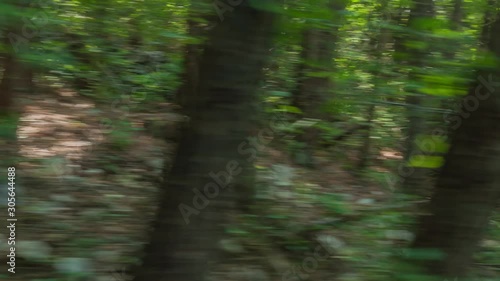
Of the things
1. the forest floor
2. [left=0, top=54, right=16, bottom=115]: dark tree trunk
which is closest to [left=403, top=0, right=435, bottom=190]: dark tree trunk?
the forest floor

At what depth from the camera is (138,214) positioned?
5.44m

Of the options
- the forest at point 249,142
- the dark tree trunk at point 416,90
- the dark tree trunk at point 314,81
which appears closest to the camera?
the forest at point 249,142

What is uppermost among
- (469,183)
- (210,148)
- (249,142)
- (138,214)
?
(210,148)

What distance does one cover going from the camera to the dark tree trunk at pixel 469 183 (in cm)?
287

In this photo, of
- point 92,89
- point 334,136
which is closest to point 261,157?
point 334,136

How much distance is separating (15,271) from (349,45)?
17.5 ft

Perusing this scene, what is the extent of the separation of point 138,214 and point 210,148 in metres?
2.78

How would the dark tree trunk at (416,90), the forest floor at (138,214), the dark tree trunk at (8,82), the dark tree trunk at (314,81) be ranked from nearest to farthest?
the dark tree trunk at (416,90) < the dark tree trunk at (314,81) < the forest floor at (138,214) < the dark tree trunk at (8,82)

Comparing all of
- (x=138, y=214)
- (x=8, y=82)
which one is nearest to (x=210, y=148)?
(x=138, y=214)

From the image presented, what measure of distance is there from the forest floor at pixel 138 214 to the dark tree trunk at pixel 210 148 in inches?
38.4
